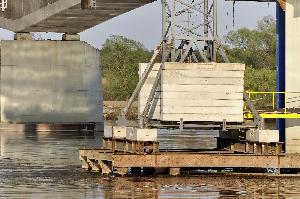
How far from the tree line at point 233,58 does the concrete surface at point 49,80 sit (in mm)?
59890

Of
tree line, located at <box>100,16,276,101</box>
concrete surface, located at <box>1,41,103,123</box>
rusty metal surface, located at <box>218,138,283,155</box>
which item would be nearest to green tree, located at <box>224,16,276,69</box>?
tree line, located at <box>100,16,276,101</box>

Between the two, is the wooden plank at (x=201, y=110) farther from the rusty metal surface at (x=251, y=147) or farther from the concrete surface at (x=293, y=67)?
the concrete surface at (x=293, y=67)

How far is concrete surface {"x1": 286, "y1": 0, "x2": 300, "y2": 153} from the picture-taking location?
4019cm

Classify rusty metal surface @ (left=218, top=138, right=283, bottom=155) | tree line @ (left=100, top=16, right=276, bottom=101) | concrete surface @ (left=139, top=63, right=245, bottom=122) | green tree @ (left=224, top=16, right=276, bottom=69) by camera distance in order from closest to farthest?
1. rusty metal surface @ (left=218, top=138, right=283, bottom=155)
2. concrete surface @ (left=139, top=63, right=245, bottom=122)
3. tree line @ (left=100, top=16, right=276, bottom=101)
4. green tree @ (left=224, top=16, right=276, bottom=69)

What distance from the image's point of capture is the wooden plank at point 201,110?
3709 centimetres

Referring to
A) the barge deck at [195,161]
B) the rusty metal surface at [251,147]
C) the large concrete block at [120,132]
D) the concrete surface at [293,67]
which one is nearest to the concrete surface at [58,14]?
the rusty metal surface at [251,147]

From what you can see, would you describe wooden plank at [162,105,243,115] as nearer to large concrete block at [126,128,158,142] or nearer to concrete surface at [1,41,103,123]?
large concrete block at [126,128,158,142]

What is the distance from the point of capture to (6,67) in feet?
261

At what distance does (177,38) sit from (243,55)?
5148 inches

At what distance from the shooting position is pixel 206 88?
37250 mm

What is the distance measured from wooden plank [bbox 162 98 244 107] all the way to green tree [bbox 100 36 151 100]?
106352 millimetres

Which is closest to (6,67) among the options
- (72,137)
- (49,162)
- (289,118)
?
(72,137)

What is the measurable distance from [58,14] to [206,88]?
106 feet

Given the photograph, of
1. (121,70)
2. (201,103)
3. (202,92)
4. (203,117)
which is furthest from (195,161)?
(121,70)
